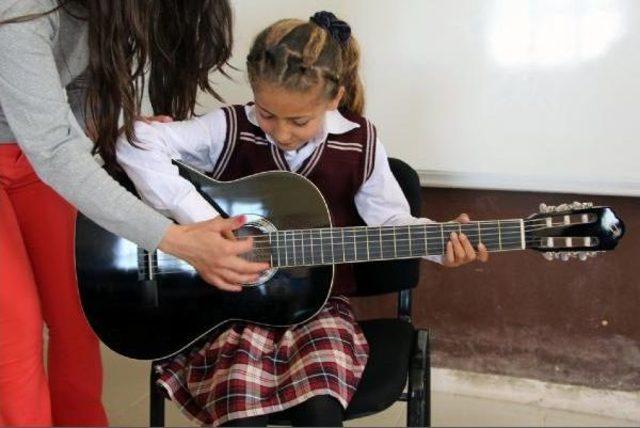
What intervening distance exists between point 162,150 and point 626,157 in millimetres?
1075

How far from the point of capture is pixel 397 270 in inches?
52.4

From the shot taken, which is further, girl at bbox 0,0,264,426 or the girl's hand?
the girl's hand

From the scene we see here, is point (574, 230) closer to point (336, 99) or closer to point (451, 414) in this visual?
point (336, 99)

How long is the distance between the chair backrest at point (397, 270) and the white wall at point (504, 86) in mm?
325

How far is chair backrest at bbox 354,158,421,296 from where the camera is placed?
1332 mm

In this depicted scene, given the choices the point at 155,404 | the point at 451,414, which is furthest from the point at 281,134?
the point at 451,414

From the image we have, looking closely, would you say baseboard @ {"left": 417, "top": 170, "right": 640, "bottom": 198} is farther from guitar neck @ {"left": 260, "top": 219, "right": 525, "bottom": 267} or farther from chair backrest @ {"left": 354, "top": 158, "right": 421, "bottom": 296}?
guitar neck @ {"left": 260, "top": 219, "right": 525, "bottom": 267}

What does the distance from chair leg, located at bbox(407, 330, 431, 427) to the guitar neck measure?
0.19 meters

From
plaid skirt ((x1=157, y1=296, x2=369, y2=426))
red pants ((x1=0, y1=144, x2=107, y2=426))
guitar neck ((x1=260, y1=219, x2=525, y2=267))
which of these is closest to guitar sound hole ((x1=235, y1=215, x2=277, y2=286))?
guitar neck ((x1=260, y1=219, x2=525, y2=267))

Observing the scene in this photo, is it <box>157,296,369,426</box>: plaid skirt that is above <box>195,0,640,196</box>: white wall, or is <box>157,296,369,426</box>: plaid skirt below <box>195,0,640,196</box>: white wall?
below

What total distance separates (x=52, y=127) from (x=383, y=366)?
2.30 ft

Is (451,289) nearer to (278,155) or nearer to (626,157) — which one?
(626,157)

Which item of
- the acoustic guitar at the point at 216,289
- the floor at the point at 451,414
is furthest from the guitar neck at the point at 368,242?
the floor at the point at 451,414

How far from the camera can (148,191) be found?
1195 millimetres
